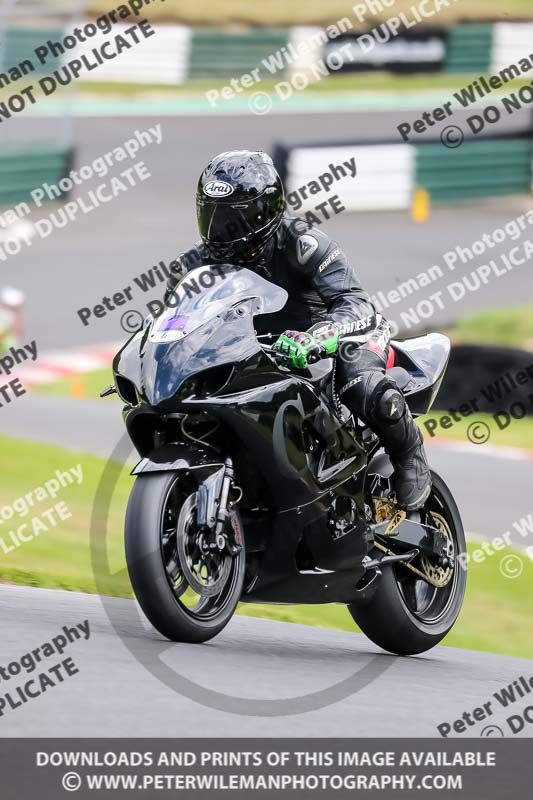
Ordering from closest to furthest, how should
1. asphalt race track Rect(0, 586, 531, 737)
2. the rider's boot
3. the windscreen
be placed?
asphalt race track Rect(0, 586, 531, 737)
the windscreen
the rider's boot

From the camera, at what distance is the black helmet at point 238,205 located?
16.8ft

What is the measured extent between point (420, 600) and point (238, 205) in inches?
78.7

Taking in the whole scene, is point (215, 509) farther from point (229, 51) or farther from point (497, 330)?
point (229, 51)

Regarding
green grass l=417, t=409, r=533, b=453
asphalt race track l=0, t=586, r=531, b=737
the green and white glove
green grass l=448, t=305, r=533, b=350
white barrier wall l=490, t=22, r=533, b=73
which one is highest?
the green and white glove

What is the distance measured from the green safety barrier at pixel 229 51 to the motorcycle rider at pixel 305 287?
25.4 meters

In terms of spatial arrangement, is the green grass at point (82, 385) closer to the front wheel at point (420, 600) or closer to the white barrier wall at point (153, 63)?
the front wheel at point (420, 600)

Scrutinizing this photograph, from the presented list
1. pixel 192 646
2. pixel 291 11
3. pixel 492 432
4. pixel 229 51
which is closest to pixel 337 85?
pixel 229 51

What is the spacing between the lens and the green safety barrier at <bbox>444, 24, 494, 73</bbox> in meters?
29.9

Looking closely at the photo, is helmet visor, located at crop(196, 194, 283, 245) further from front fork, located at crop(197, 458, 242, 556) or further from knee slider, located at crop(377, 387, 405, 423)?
front fork, located at crop(197, 458, 242, 556)

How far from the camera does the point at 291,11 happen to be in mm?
33281

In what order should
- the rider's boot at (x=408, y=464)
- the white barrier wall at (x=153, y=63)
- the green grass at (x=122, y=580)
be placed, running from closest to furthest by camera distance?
the rider's boot at (x=408, y=464)
the green grass at (x=122, y=580)
the white barrier wall at (x=153, y=63)
